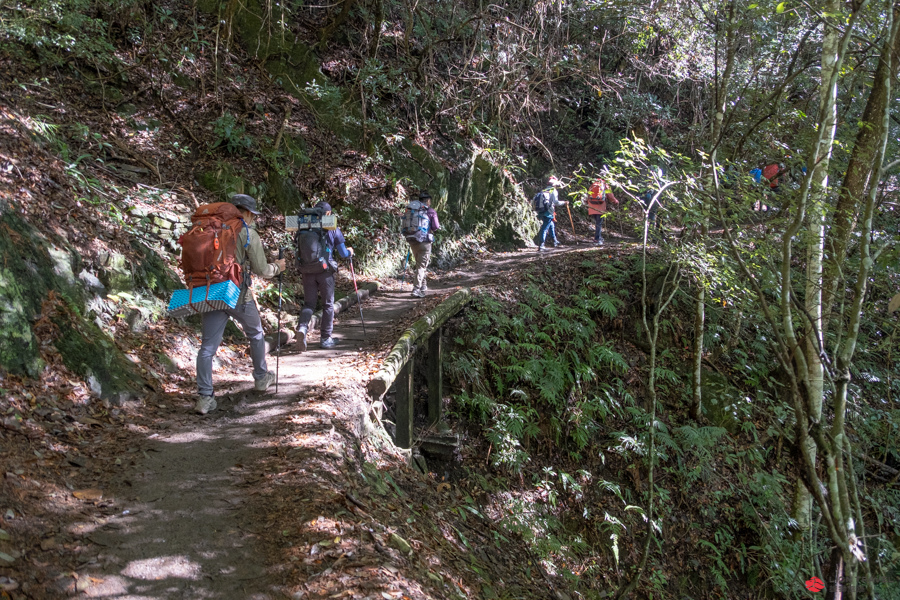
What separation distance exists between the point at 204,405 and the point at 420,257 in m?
6.56

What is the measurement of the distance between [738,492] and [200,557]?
1014 cm

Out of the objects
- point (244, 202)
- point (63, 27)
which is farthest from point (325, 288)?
point (63, 27)

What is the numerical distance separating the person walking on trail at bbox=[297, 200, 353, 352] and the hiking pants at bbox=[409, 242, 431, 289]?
2934 mm

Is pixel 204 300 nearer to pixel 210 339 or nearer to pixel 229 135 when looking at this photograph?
pixel 210 339

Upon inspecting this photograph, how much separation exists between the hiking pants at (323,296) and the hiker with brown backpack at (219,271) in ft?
7.17

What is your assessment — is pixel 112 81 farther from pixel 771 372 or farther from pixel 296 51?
pixel 771 372

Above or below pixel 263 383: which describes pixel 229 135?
above

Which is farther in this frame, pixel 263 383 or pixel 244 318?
pixel 263 383

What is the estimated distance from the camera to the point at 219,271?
5.68 m

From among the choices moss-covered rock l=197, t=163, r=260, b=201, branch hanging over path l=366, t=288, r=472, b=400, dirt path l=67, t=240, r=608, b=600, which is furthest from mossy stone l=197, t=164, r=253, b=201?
dirt path l=67, t=240, r=608, b=600

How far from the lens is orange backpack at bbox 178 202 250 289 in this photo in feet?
18.5

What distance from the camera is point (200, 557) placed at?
3.73m

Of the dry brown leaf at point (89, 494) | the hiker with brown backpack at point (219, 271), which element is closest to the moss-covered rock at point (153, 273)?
the hiker with brown backpack at point (219, 271)

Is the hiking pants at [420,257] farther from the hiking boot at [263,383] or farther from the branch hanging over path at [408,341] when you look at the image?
the hiking boot at [263,383]
